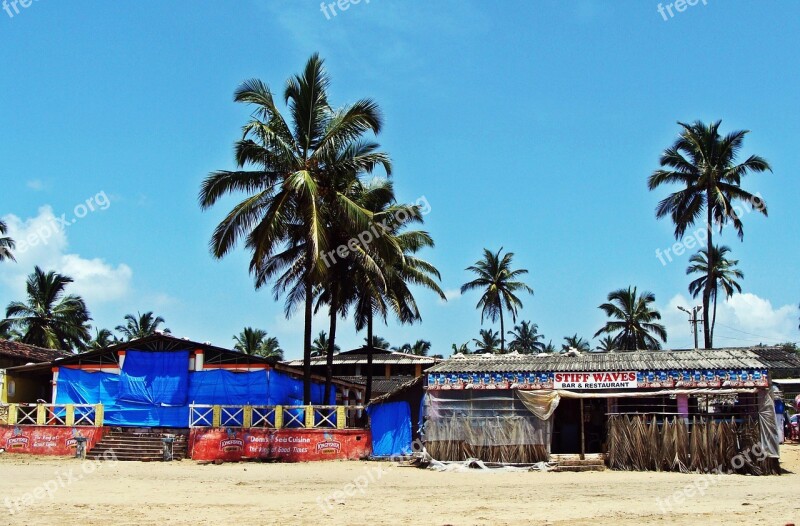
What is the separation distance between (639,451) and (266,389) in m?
12.7

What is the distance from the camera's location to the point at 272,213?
2280 centimetres

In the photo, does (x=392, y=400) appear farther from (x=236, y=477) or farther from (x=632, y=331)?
(x=632, y=331)

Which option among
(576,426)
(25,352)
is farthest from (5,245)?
(576,426)

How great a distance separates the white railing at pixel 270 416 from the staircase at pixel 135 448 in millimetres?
1044

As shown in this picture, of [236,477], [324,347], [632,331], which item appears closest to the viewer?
[236,477]

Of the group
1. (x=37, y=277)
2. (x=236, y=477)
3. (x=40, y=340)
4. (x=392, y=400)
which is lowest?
(x=236, y=477)

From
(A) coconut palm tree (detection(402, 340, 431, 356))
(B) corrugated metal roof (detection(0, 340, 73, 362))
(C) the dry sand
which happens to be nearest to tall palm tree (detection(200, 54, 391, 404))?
(C) the dry sand

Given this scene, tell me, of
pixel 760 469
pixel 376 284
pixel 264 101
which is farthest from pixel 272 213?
pixel 760 469

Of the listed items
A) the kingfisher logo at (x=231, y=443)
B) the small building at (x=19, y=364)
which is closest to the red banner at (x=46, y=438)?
the small building at (x=19, y=364)

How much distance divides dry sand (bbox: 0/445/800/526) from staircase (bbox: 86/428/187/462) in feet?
6.30

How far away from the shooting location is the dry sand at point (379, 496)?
12266mm

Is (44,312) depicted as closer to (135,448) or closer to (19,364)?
(19,364)

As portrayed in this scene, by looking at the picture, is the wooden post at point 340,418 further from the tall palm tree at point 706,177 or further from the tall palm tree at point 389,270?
the tall palm tree at point 706,177

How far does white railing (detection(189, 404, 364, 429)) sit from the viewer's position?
24219 millimetres
